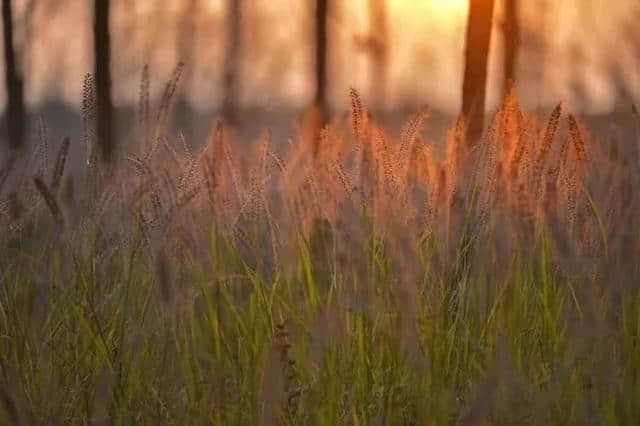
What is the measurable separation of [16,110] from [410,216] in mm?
3820

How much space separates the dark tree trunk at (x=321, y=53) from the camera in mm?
4785

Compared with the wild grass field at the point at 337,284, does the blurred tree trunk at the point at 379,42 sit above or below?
above

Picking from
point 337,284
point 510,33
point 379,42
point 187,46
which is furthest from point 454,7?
point 337,284

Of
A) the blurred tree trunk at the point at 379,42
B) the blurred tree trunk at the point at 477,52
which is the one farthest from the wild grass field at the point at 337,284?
the blurred tree trunk at the point at 477,52

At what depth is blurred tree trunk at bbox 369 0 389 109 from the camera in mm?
2191

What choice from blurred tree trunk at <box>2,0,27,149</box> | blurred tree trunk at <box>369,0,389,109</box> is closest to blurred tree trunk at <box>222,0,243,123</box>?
blurred tree trunk at <box>2,0,27,149</box>

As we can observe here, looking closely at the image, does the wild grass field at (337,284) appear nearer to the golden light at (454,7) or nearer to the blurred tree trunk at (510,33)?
the golden light at (454,7)

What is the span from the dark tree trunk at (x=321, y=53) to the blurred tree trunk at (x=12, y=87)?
1511 mm

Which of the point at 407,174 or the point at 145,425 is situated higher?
the point at 407,174

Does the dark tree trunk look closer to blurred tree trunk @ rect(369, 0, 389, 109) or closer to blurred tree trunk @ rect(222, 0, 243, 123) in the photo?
blurred tree trunk @ rect(222, 0, 243, 123)

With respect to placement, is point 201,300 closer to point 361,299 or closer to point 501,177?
point 361,299

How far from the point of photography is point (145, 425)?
4.65ft

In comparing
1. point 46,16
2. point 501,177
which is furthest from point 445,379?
point 46,16

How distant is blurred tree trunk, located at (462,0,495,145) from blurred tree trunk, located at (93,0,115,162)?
5.71ft
